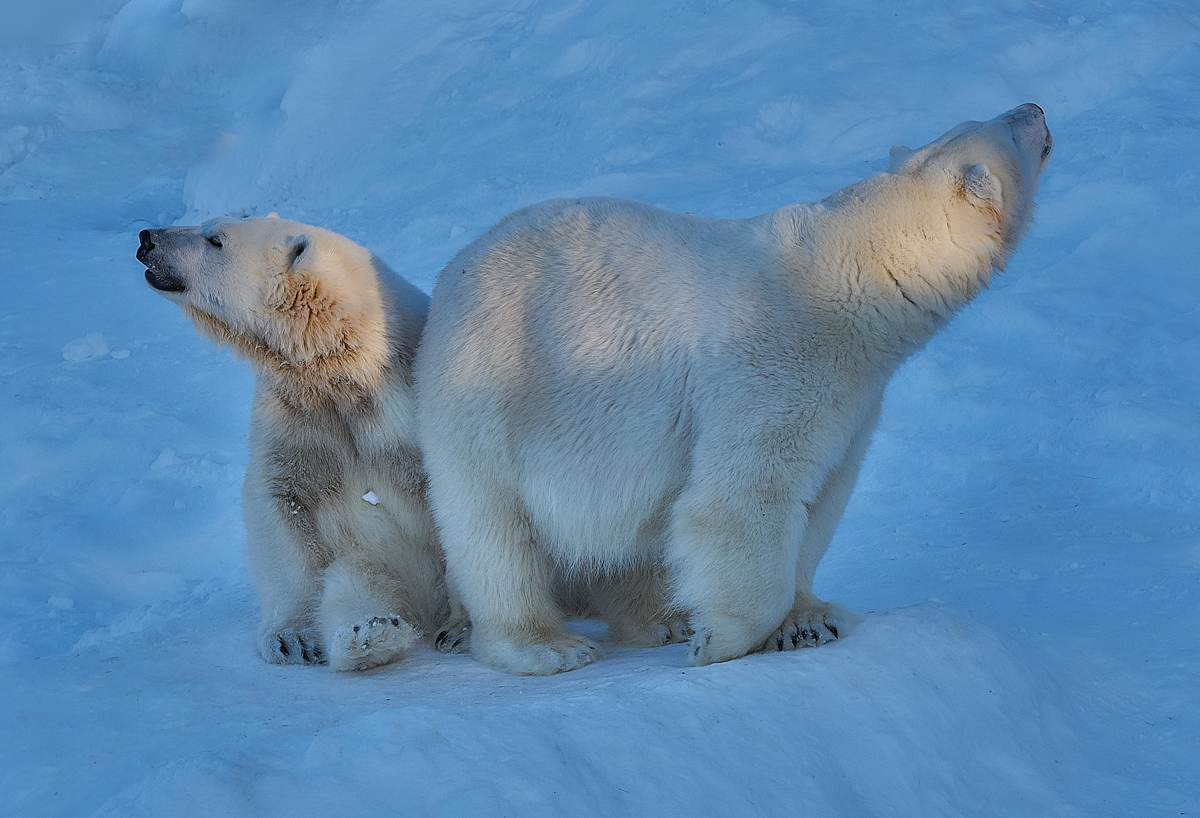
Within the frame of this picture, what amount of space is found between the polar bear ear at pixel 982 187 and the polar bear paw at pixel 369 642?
7.04ft

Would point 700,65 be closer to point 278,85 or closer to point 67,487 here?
point 278,85

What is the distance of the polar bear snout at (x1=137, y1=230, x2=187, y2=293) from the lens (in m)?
3.87

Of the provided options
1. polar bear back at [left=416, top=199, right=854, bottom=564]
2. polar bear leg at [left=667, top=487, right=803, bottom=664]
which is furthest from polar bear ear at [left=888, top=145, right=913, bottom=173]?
polar bear leg at [left=667, top=487, right=803, bottom=664]

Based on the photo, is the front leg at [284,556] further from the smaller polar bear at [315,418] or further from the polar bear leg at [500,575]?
the polar bear leg at [500,575]


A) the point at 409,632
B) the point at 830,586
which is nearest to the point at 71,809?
the point at 409,632

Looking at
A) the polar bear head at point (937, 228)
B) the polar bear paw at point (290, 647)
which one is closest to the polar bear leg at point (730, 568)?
the polar bear head at point (937, 228)

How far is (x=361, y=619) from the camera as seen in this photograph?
137 inches

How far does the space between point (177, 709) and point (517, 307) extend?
1498 millimetres

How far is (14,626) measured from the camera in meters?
4.50

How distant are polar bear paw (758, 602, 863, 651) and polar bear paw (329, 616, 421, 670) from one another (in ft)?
3.71

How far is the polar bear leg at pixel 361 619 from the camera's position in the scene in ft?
→ 11.2

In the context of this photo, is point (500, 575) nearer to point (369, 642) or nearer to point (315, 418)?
point (369, 642)

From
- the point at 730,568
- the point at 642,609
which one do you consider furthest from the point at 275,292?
the point at 730,568

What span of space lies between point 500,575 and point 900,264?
154 centimetres
